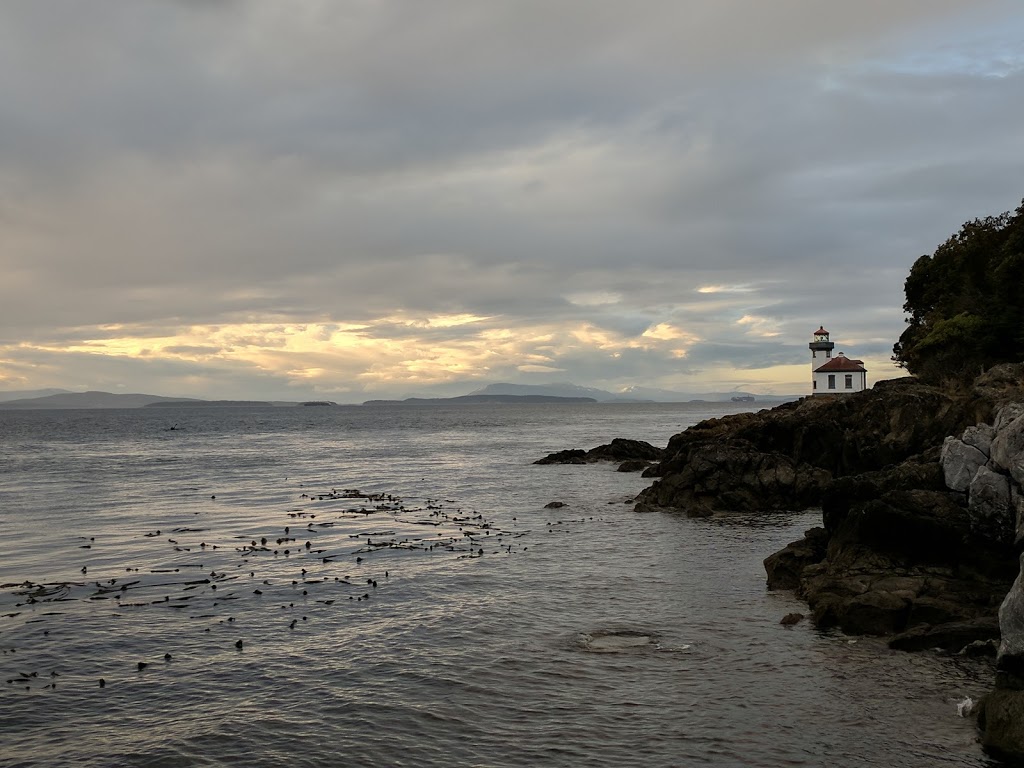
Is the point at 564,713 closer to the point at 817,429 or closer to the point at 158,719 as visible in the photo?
the point at 158,719

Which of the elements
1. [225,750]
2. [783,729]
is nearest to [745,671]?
[783,729]

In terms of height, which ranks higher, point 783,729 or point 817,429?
point 817,429

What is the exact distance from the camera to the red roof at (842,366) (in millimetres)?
102438

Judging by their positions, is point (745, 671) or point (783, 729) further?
point (745, 671)

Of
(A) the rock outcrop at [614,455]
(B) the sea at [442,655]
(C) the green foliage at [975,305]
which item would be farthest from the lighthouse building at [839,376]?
(B) the sea at [442,655]

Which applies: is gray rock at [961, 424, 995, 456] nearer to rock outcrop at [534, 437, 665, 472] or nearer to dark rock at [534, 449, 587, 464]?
rock outcrop at [534, 437, 665, 472]

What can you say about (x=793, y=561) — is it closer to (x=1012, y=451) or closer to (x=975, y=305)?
(x=1012, y=451)

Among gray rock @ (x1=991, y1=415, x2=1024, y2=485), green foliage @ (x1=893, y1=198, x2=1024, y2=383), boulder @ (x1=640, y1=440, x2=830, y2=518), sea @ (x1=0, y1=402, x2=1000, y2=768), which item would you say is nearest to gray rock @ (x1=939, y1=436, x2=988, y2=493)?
gray rock @ (x1=991, y1=415, x2=1024, y2=485)

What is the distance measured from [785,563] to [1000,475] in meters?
5.91

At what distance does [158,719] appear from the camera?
1359cm

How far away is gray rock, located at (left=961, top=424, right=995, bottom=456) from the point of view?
2237 centimetres

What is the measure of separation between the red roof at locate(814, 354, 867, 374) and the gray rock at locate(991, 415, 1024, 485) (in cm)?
8705

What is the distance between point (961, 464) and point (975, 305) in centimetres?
4338

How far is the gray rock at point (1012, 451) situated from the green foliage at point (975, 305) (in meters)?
Answer: 31.3
